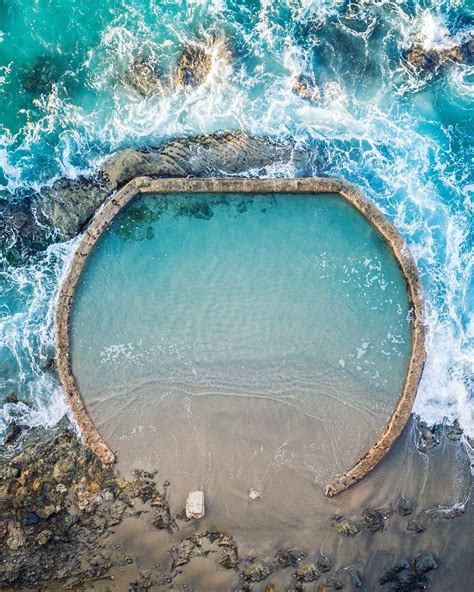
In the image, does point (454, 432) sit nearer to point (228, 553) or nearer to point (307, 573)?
point (307, 573)

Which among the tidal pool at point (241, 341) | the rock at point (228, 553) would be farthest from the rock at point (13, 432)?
the rock at point (228, 553)

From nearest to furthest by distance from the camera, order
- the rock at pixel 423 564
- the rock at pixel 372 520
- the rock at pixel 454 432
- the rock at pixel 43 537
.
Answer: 1. the rock at pixel 43 537
2. the rock at pixel 423 564
3. the rock at pixel 372 520
4. the rock at pixel 454 432

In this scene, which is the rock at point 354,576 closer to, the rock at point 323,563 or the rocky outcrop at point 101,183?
the rock at point 323,563

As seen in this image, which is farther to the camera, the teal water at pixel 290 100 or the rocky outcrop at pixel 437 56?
the rocky outcrop at pixel 437 56

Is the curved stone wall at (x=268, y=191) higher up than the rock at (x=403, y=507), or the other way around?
the curved stone wall at (x=268, y=191)

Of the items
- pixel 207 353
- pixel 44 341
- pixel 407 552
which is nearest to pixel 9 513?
pixel 44 341

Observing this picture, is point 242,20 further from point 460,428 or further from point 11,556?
point 11,556
